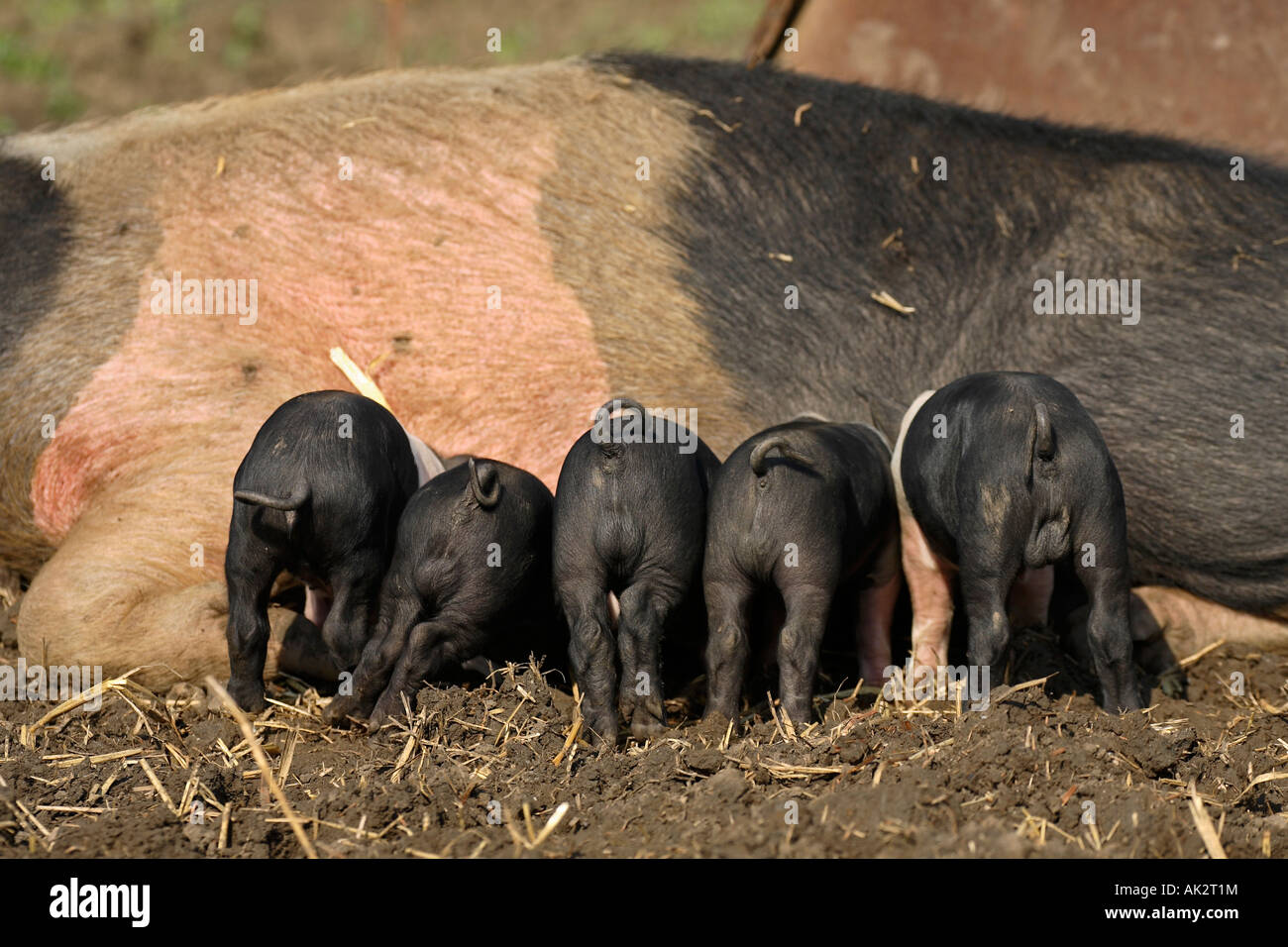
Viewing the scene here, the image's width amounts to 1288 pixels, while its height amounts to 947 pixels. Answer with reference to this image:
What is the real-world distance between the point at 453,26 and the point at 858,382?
26.5 feet

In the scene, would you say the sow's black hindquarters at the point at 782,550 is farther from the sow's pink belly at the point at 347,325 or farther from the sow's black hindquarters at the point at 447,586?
the sow's pink belly at the point at 347,325

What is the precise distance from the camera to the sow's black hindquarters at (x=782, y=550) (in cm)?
293

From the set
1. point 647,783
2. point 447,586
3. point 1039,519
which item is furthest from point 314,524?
point 1039,519

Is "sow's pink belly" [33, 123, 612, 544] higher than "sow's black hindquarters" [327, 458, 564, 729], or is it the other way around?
"sow's pink belly" [33, 123, 612, 544]

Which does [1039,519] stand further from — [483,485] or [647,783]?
[483,485]

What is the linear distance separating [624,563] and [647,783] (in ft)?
1.75

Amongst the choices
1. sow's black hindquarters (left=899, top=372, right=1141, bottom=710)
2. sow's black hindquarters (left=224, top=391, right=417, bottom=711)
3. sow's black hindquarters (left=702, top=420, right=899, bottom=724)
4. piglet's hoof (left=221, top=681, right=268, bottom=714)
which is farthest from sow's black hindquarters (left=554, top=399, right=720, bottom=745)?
piglet's hoof (left=221, top=681, right=268, bottom=714)

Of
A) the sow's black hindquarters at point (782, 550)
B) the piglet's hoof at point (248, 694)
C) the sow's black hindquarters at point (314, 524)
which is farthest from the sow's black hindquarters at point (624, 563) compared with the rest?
the piglet's hoof at point (248, 694)

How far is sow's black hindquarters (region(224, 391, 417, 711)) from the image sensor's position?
3025mm

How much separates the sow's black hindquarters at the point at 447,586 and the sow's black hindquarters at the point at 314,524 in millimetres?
73

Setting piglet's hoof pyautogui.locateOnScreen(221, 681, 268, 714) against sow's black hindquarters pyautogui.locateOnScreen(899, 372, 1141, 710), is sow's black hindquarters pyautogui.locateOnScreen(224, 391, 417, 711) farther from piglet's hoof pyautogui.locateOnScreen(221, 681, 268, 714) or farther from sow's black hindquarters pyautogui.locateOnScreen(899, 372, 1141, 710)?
sow's black hindquarters pyautogui.locateOnScreen(899, 372, 1141, 710)

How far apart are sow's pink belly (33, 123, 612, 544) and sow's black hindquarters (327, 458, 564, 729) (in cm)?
74

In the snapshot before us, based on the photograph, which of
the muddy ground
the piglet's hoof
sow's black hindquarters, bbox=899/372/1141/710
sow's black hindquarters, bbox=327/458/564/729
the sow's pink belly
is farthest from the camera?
the sow's pink belly

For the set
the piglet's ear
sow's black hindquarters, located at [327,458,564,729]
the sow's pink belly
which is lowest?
sow's black hindquarters, located at [327,458,564,729]
